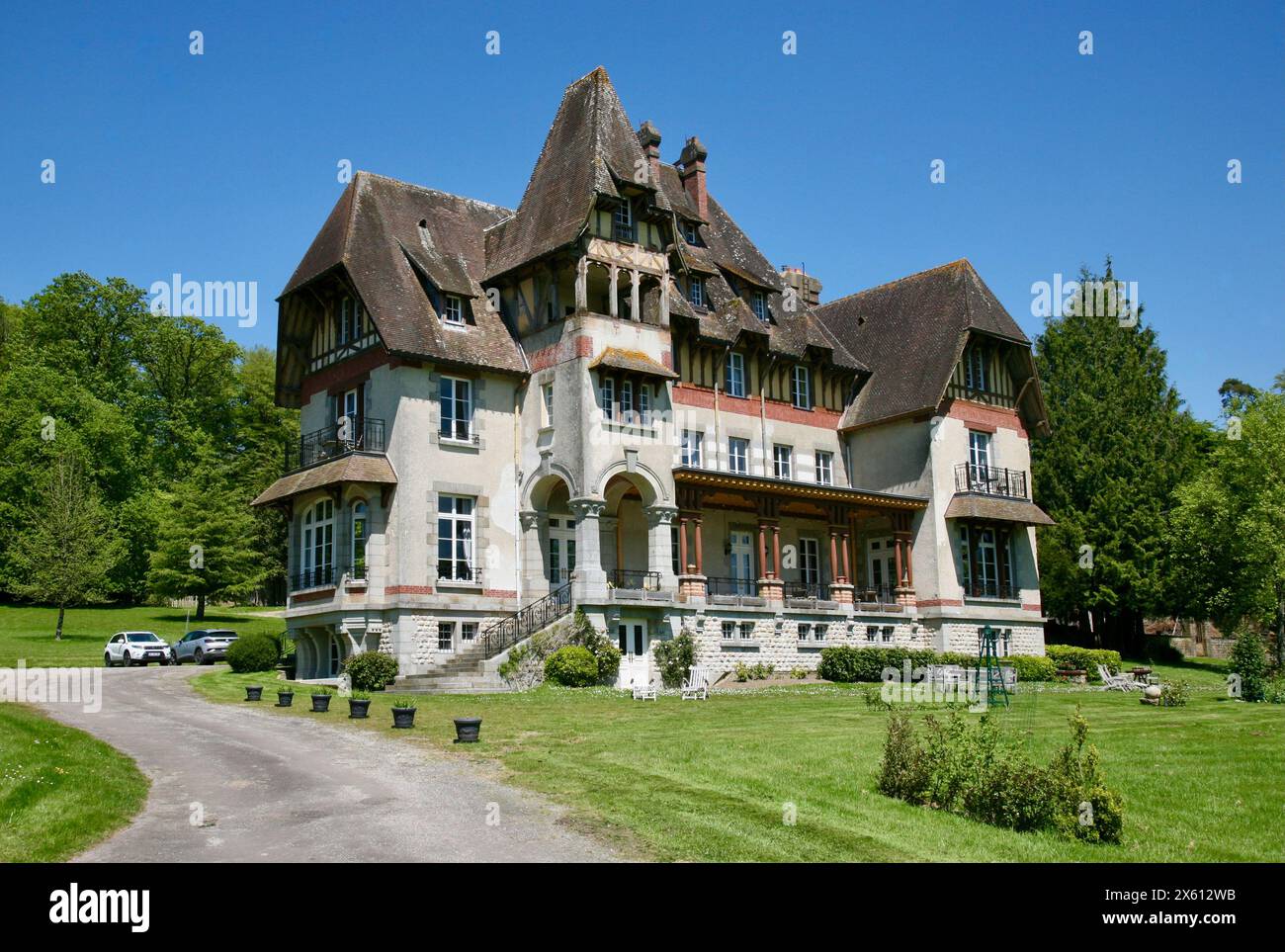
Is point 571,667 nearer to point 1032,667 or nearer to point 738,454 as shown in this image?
point 738,454

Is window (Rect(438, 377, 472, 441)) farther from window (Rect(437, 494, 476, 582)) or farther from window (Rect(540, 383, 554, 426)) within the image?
window (Rect(540, 383, 554, 426))

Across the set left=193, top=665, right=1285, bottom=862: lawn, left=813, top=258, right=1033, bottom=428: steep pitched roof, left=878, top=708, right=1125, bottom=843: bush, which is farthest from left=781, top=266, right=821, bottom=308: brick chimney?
left=878, top=708, right=1125, bottom=843: bush

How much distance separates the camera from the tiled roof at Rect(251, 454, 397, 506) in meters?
33.1

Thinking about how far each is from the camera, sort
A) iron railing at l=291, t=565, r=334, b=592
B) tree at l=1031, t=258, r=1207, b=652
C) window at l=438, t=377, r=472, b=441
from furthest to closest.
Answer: tree at l=1031, t=258, r=1207, b=652, window at l=438, t=377, r=472, b=441, iron railing at l=291, t=565, r=334, b=592

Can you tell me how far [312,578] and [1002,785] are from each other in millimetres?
25678

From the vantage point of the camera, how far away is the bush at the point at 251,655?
3691 cm

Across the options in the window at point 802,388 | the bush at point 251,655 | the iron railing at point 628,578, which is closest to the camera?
the bush at point 251,655

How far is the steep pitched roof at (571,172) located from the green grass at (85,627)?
20.3 meters

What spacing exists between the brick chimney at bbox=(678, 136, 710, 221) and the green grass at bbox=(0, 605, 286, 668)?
2430 cm

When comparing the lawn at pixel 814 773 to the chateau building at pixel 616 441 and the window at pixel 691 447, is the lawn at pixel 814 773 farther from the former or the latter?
the window at pixel 691 447

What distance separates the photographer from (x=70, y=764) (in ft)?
52.4

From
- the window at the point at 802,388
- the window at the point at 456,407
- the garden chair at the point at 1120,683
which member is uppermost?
the window at the point at 802,388

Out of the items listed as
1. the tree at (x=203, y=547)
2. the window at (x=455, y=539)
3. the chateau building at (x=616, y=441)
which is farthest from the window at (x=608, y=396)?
the tree at (x=203, y=547)
